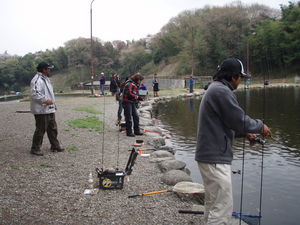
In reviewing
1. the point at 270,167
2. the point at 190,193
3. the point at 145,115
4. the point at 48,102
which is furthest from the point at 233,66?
the point at 145,115

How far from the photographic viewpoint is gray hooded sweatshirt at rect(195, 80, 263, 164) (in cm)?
289

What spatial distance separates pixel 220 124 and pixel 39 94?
458 centimetres

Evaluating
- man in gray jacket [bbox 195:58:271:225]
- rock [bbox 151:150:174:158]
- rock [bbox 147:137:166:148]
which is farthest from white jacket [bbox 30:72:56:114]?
man in gray jacket [bbox 195:58:271:225]

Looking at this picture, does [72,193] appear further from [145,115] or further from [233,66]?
[145,115]

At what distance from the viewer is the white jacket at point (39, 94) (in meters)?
6.41

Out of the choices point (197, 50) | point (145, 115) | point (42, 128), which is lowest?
point (145, 115)

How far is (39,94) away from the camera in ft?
21.1

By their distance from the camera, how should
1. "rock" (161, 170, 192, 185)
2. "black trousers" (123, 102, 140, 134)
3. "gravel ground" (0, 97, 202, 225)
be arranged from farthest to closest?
"black trousers" (123, 102, 140, 134) → "rock" (161, 170, 192, 185) → "gravel ground" (0, 97, 202, 225)

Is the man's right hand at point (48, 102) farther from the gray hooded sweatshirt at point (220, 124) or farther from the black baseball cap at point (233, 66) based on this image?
the black baseball cap at point (233, 66)

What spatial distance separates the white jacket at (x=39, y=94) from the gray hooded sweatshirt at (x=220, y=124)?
4392 mm

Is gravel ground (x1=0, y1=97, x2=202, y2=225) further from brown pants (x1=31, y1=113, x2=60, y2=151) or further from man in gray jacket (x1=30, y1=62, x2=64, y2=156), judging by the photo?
man in gray jacket (x1=30, y1=62, x2=64, y2=156)

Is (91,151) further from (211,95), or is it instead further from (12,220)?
(211,95)

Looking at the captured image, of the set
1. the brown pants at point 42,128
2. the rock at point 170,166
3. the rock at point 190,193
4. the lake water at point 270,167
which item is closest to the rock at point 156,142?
the lake water at point 270,167

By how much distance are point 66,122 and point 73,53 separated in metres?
52.6
